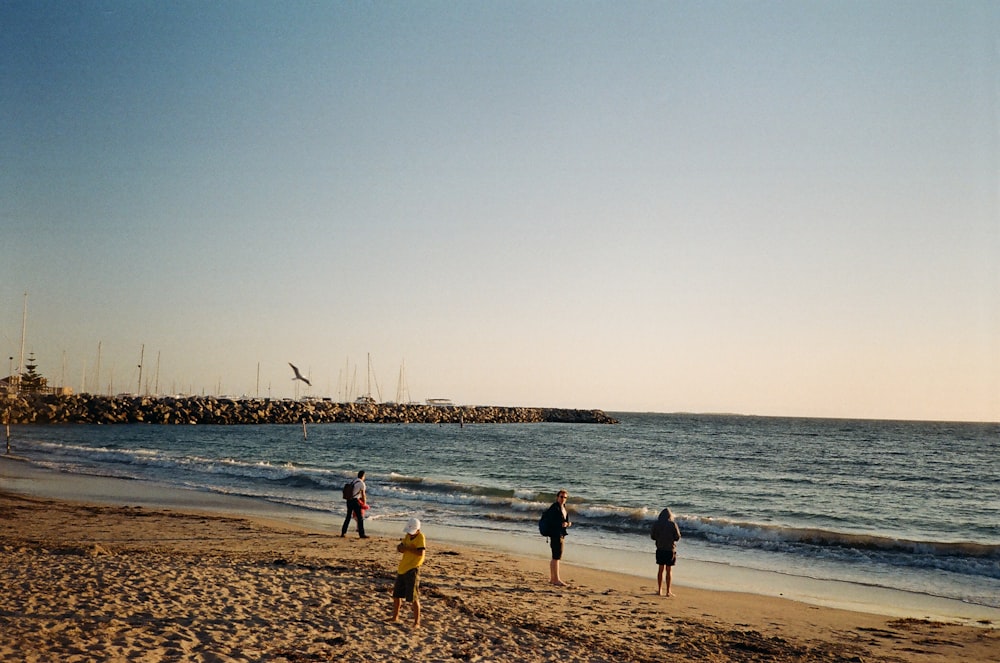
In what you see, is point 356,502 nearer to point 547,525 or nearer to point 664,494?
point 547,525

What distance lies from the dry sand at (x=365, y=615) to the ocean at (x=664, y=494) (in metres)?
3.53

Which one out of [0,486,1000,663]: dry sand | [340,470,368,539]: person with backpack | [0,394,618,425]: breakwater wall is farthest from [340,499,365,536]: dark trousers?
[0,394,618,425]: breakwater wall

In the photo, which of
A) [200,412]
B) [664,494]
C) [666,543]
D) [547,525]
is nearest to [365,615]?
[547,525]

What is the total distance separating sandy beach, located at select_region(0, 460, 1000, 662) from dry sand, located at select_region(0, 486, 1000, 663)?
1.3 inches

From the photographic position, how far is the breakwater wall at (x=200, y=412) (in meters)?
74.5

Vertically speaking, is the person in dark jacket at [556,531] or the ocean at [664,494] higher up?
the person in dark jacket at [556,531]

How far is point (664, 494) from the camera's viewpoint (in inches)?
1201

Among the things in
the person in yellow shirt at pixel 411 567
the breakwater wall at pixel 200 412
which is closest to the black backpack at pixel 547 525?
the person in yellow shirt at pixel 411 567

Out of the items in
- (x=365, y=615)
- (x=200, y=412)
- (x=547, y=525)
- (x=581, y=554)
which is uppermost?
(x=547, y=525)

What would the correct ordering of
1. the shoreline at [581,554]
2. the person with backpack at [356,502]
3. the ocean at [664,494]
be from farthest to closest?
1. the ocean at [664,494]
2. the person with backpack at [356,502]
3. the shoreline at [581,554]

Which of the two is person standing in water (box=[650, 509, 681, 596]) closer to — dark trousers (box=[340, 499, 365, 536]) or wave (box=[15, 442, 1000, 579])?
wave (box=[15, 442, 1000, 579])

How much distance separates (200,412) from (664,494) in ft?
237

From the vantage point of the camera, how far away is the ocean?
707 inches

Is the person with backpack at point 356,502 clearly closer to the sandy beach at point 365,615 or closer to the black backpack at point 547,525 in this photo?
the sandy beach at point 365,615
